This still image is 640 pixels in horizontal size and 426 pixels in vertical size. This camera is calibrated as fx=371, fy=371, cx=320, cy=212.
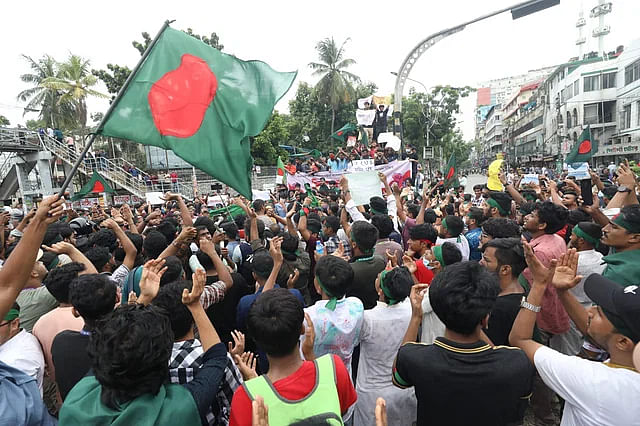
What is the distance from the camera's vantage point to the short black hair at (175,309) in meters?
2.03

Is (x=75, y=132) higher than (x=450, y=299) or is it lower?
higher

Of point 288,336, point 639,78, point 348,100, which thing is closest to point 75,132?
point 348,100

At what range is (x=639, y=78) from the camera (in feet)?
114

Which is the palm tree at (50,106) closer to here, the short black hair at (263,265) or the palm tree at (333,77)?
the palm tree at (333,77)

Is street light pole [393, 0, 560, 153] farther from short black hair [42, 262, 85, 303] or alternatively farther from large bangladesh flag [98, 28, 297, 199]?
short black hair [42, 262, 85, 303]

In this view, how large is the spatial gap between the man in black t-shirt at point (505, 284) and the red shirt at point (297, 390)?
4.74 feet

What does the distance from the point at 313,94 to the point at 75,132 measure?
71.5 feet

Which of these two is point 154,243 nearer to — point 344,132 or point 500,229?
point 500,229

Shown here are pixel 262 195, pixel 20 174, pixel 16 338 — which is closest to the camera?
pixel 16 338

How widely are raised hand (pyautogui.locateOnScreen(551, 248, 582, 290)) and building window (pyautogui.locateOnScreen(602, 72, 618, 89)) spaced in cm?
5060

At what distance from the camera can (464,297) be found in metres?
1.79

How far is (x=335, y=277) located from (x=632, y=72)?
47.2 m

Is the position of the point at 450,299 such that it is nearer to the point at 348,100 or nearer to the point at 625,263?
the point at 625,263

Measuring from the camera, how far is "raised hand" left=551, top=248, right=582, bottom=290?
205 cm
